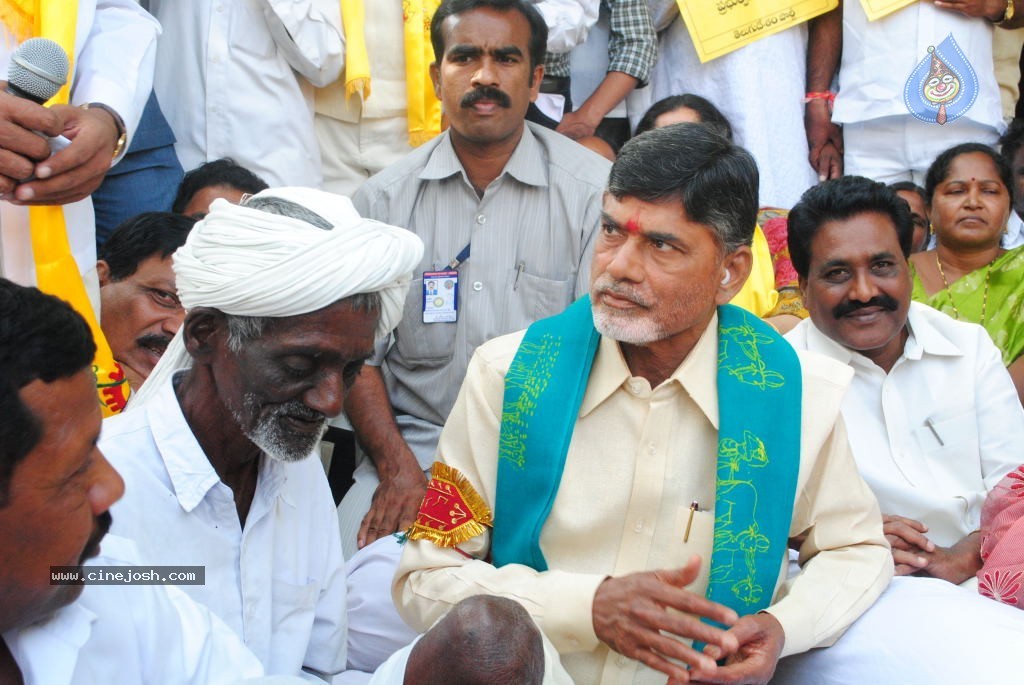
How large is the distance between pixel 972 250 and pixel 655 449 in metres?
2.93

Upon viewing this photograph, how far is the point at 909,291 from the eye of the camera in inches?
153

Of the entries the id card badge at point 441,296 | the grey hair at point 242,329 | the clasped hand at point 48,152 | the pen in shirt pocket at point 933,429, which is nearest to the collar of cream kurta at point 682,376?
the grey hair at point 242,329

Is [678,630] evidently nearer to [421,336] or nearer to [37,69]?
[421,336]

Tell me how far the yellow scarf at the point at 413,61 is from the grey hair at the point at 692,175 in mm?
2176

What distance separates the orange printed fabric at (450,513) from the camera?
2816 mm

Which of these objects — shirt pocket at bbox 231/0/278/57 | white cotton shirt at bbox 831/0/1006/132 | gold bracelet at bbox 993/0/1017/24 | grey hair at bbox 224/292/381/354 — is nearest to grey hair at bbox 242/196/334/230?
grey hair at bbox 224/292/381/354

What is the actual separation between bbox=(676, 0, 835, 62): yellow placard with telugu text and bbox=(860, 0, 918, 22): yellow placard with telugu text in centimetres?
35

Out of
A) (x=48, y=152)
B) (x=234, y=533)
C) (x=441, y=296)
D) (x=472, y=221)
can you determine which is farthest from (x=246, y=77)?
(x=234, y=533)

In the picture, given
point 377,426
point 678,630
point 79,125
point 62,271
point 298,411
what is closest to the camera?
point 678,630

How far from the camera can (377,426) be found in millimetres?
4016

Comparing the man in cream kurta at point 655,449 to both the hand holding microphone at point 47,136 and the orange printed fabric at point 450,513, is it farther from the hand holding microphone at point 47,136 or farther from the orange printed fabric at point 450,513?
the hand holding microphone at point 47,136

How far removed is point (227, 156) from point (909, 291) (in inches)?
114

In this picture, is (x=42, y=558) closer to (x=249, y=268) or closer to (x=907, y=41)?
(x=249, y=268)

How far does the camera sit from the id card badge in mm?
4184
